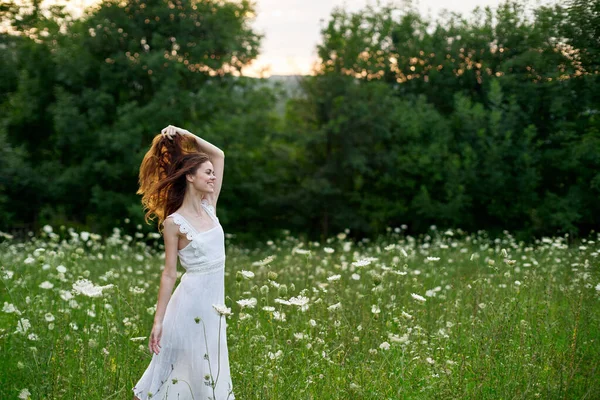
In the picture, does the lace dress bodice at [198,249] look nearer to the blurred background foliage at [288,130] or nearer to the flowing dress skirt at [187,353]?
the flowing dress skirt at [187,353]

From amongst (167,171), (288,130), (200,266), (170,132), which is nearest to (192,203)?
(167,171)

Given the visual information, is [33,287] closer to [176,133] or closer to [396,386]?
[176,133]

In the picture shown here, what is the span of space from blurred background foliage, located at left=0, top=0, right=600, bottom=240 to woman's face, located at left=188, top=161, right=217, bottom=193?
1806 centimetres

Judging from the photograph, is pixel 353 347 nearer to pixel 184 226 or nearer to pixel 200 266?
pixel 200 266

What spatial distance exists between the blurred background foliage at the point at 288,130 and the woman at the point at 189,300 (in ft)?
59.2

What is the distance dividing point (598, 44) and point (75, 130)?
18.6m

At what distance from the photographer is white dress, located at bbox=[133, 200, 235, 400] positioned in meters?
3.93

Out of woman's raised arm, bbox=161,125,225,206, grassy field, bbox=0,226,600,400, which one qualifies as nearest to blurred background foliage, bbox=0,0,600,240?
grassy field, bbox=0,226,600,400

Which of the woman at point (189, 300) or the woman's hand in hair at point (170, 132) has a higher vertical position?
the woman's hand in hair at point (170, 132)

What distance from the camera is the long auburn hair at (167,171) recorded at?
13.8ft

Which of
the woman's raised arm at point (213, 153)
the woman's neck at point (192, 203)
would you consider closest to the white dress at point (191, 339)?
the woman's neck at point (192, 203)

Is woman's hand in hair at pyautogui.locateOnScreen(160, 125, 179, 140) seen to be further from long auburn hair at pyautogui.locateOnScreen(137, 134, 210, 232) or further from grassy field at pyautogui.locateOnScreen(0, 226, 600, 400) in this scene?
grassy field at pyautogui.locateOnScreen(0, 226, 600, 400)

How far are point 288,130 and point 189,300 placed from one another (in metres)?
20.7

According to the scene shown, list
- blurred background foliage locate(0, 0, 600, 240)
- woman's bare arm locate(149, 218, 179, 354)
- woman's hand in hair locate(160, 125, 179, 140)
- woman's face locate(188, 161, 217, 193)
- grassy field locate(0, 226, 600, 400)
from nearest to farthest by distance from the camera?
woman's bare arm locate(149, 218, 179, 354)
grassy field locate(0, 226, 600, 400)
woman's face locate(188, 161, 217, 193)
woman's hand in hair locate(160, 125, 179, 140)
blurred background foliage locate(0, 0, 600, 240)
